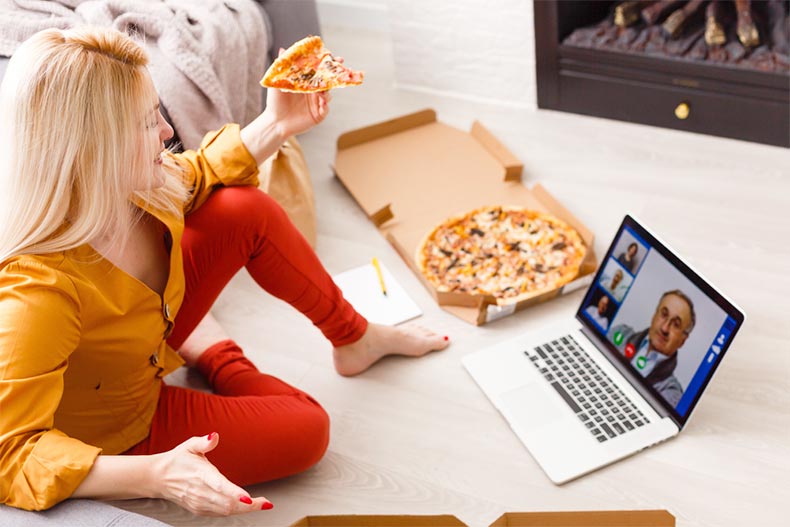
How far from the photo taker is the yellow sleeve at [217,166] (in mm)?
1619

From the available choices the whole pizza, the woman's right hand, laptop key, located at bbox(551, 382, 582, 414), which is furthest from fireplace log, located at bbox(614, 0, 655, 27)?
the woman's right hand

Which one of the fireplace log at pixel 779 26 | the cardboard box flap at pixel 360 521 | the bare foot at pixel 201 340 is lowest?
the cardboard box flap at pixel 360 521

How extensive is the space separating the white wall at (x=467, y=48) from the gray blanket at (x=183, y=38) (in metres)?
0.60

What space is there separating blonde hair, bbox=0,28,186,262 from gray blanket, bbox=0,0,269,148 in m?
0.84

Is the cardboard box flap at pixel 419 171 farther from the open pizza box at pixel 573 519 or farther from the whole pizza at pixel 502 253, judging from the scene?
the open pizza box at pixel 573 519

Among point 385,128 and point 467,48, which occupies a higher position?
point 467,48

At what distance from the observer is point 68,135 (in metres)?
1.22

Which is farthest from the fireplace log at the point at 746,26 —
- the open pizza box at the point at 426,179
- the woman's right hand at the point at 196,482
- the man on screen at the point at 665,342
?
the woman's right hand at the point at 196,482

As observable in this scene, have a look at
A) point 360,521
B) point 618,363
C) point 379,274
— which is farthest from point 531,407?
point 379,274

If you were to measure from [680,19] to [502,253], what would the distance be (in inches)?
33.1

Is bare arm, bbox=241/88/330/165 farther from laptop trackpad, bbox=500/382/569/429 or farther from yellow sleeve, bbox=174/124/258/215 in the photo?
laptop trackpad, bbox=500/382/569/429

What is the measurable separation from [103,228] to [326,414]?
1.89 ft

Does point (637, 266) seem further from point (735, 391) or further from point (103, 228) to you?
point (103, 228)

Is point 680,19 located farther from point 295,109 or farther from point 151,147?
point 151,147
